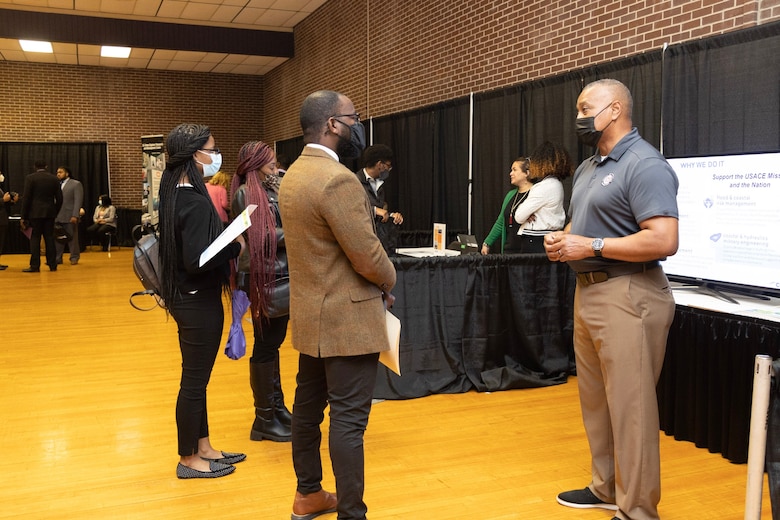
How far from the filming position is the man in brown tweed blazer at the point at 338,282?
223 centimetres

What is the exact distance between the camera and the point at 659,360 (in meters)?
2.54

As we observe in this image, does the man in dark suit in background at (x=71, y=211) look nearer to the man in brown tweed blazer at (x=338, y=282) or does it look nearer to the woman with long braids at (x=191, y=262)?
the woman with long braids at (x=191, y=262)

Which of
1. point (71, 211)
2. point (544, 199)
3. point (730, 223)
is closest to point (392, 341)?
point (730, 223)

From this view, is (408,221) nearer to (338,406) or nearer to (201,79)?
(338,406)

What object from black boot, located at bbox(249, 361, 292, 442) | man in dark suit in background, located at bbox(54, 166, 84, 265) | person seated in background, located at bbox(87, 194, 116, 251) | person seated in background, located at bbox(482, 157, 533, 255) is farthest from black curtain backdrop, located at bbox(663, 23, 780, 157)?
person seated in background, located at bbox(87, 194, 116, 251)

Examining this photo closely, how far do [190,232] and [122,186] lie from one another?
1382 centimetres

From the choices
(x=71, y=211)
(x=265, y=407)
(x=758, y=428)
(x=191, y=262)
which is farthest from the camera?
(x=71, y=211)

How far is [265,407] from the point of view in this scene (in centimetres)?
364

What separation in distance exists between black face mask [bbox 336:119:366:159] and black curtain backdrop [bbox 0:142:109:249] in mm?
14115

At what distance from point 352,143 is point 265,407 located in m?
1.77

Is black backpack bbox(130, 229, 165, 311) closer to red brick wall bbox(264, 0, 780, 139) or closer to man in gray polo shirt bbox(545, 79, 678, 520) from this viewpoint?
man in gray polo shirt bbox(545, 79, 678, 520)

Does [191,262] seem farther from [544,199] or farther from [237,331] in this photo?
[544,199]

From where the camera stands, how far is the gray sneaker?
2.86 metres

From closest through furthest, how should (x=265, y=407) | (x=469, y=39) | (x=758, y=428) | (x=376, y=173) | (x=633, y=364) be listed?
(x=758, y=428), (x=633, y=364), (x=265, y=407), (x=376, y=173), (x=469, y=39)
